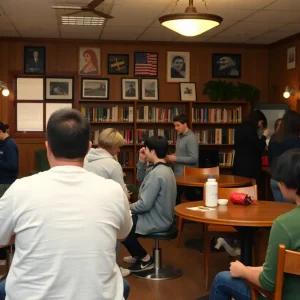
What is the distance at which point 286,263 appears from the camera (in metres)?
2.15

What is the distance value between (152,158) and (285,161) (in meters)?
2.17

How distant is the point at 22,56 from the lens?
8422 millimetres

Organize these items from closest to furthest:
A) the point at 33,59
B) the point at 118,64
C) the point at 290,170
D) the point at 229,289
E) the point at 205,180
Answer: the point at 290,170, the point at 229,289, the point at 205,180, the point at 33,59, the point at 118,64

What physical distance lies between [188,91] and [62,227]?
7254 millimetres

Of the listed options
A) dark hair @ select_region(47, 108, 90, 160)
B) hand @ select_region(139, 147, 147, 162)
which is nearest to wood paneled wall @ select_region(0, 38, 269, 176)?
hand @ select_region(139, 147, 147, 162)

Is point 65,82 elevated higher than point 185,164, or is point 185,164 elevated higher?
point 65,82

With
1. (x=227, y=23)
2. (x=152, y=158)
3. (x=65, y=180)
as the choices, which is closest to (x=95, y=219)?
(x=65, y=180)

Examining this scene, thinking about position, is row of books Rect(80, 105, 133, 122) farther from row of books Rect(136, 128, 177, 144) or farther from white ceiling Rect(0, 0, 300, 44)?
white ceiling Rect(0, 0, 300, 44)

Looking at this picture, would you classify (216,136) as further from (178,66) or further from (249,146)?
(249,146)

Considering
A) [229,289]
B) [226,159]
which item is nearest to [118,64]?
[226,159]

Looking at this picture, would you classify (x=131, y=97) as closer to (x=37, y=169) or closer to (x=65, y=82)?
(x=65, y=82)

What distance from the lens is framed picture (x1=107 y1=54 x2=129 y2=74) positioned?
8617mm

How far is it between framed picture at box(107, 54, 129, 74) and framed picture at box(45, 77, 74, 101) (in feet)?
2.24

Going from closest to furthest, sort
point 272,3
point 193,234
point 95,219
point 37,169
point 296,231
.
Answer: point 95,219 → point 296,231 → point 272,3 → point 193,234 → point 37,169
